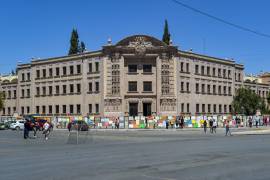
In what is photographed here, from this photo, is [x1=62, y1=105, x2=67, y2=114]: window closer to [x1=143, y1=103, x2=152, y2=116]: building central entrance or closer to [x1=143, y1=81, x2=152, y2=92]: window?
[x1=143, y1=103, x2=152, y2=116]: building central entrance

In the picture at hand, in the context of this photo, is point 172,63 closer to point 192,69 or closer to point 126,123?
point 192,69

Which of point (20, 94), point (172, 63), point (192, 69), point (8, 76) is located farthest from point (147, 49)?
point (8, 76)

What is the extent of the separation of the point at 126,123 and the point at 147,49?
39.9 feet

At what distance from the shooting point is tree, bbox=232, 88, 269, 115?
76062 millimetres

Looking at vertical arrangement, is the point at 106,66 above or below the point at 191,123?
above

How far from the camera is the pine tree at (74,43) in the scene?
85500mm

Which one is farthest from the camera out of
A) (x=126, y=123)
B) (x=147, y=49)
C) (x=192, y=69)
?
(x=192, y=69)

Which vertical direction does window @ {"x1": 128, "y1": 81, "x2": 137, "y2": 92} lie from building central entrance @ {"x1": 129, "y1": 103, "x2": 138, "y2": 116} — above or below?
above

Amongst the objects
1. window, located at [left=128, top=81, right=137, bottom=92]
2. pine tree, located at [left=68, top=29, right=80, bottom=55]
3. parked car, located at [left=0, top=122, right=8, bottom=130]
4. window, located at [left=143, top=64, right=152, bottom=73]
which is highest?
pine tree, located at [left=68, top=29, right=80, bottom=55]

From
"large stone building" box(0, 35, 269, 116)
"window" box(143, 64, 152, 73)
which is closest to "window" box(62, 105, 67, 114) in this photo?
"large stone building" box(0, 35, 269, 116)

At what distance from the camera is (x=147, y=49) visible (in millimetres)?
67938

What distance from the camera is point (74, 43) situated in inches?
3391

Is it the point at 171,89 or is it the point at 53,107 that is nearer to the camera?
the point at 171,89

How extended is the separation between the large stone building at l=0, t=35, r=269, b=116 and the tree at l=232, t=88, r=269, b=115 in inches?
123
